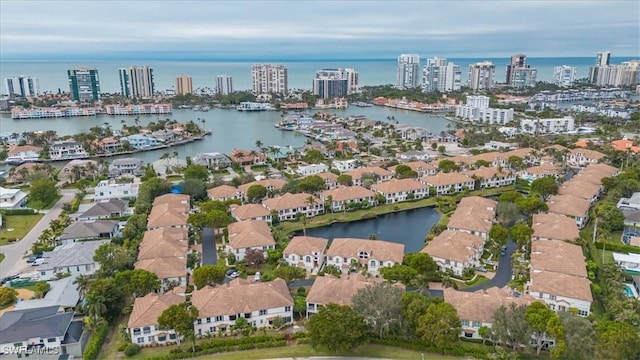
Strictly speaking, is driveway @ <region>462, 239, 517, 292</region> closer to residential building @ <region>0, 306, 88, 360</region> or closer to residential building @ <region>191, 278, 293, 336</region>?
residential building @ <region>191, 278, 293, 336</region>

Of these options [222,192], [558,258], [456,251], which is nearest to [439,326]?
[456,251]

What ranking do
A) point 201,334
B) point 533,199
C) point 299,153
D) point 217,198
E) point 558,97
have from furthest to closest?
point 558,97, point 299,153, point 217,198, point 533,199, point 201,334

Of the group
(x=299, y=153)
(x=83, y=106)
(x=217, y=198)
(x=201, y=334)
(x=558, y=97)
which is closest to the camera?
(x=201, y=334)

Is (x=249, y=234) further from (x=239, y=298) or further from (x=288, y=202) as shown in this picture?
(x=239, y=298)

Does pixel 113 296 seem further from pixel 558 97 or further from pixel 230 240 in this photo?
pixel 558 97

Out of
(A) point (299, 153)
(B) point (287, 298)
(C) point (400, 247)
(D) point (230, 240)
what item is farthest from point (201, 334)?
(A) point (299, 153)

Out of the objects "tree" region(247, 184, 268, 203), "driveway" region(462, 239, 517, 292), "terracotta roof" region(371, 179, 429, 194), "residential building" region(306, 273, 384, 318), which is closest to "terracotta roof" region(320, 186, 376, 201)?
"terracotta roof" region(371, 179, 429, 194)

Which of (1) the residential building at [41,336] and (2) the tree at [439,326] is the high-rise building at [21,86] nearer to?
(1) the residential building at [41,336]
